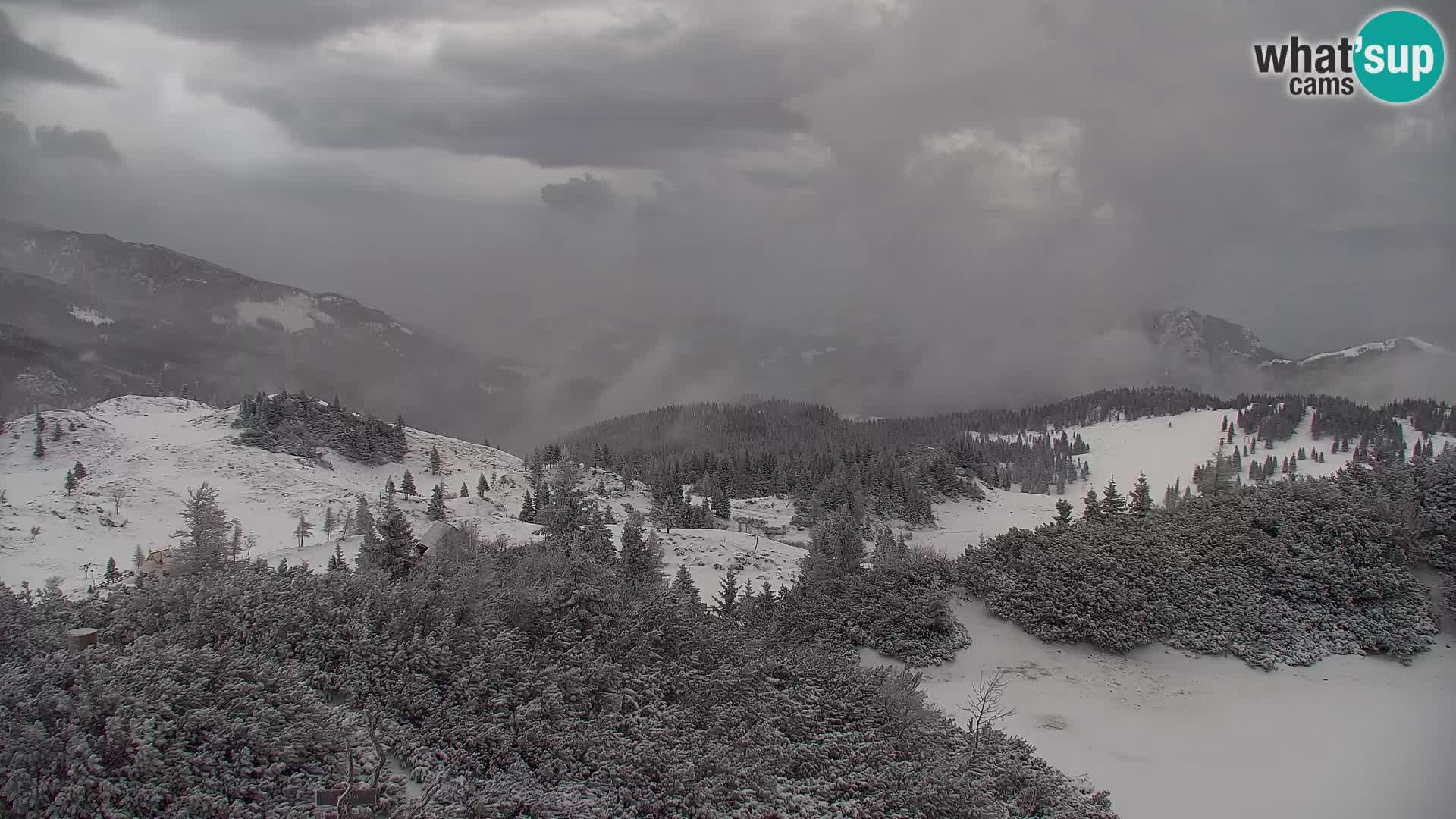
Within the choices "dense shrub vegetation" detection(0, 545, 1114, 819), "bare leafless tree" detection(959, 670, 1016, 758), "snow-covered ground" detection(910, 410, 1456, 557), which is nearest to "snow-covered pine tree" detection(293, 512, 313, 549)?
"dense shrub vegetation" detection(0, 545, 1114, 819)

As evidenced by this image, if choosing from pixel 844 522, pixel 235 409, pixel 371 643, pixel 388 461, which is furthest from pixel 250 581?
pixel 235 409

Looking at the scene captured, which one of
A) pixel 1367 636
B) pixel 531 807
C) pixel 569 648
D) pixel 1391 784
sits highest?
pixel 569 648

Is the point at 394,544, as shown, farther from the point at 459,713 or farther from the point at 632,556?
the point at 632,556

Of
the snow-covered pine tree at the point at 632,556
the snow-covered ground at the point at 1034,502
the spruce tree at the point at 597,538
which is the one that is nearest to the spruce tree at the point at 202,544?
the spruce tree at the point at 597,538

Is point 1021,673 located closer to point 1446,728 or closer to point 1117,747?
point 1117,747

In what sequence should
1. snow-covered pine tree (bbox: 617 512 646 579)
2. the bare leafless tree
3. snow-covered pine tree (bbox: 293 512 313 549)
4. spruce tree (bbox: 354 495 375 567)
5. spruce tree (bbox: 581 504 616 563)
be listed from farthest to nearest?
snow-covered pine tree (bbox: 293 512 313 549), spruce tree (bbox: 581 504 616 563), snow-covered pine tree (bbox: 617 512 646 579), spruce tree (bbox: 354 495 375 567), the bare leafless tree

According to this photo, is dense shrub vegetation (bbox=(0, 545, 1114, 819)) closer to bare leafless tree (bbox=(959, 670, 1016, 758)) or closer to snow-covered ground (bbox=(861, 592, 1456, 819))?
bare leafless tree (bbox=(959, 670, 1016, 758))

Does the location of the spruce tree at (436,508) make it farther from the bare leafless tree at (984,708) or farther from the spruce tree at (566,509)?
the bare leafless tree at (984,708)
